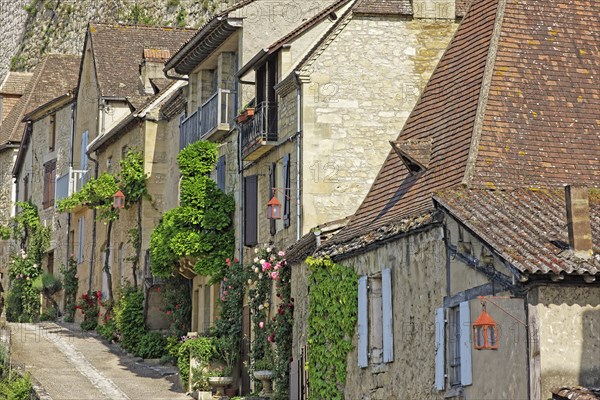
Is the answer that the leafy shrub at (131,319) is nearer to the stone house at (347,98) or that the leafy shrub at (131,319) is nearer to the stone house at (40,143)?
the stone house at (347,98)

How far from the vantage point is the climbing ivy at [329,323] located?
22.0m

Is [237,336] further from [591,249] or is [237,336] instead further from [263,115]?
[591,249]

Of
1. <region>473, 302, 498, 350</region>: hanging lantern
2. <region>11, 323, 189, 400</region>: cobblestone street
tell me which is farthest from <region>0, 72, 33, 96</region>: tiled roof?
<region>473, 302, 498, 350</region>: hanging lantern

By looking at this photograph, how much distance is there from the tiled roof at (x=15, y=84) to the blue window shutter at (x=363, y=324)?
36.0m

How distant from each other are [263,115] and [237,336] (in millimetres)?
4520

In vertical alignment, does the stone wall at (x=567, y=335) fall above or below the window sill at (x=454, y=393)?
above

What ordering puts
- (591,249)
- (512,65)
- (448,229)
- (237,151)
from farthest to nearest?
(237,151) < (512,65) < (448,229) < (591,249)

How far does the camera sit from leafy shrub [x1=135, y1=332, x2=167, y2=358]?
33.2m

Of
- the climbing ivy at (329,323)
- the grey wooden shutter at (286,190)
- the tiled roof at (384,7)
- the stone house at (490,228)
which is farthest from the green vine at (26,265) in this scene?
the stone house at (490,228)

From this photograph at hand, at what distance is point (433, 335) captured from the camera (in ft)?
63.1

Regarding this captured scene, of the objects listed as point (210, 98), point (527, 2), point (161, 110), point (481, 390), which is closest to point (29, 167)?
point (161, 110)

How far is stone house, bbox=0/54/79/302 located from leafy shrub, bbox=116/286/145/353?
29.7ft

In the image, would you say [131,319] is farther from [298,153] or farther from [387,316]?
[387,316]

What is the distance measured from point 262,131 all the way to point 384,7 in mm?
3271
